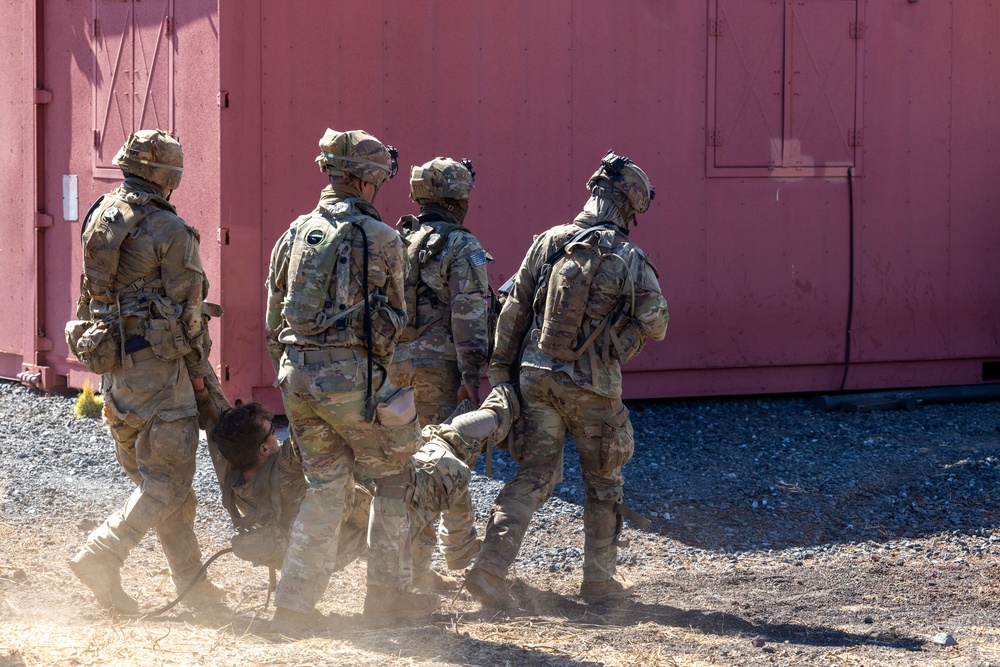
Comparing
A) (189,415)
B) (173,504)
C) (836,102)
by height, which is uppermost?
(836,102)

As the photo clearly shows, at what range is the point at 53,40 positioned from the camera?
10.1m

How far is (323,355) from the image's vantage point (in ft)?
16.4

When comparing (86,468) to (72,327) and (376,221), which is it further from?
(376,221)

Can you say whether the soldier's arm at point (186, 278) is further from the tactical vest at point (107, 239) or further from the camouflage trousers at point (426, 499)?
the camouflage trousers at point (426, 499)

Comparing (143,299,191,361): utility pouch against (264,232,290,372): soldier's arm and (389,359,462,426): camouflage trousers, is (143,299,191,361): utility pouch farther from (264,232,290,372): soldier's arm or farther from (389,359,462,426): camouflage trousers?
(389,359,462,426): camouflage trousers

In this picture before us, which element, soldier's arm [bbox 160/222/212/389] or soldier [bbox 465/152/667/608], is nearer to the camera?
soldier's arm [bbox 160/222/212/389]

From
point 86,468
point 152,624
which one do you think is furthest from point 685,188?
point 152,624

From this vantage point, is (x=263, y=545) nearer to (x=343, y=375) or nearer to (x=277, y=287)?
(x=343, y=375)

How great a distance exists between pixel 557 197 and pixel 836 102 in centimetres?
259

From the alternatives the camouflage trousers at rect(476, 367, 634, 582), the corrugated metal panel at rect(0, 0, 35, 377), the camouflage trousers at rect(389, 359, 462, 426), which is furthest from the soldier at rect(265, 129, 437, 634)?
the corrugated metal panel at rect(0, 0, 35, 377)

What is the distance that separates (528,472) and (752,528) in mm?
1985

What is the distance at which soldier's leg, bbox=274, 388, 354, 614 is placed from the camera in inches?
198

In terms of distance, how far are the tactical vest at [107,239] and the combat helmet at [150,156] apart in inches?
5.7

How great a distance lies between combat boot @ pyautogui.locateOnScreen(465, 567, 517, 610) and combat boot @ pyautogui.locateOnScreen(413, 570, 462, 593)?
29 cm
